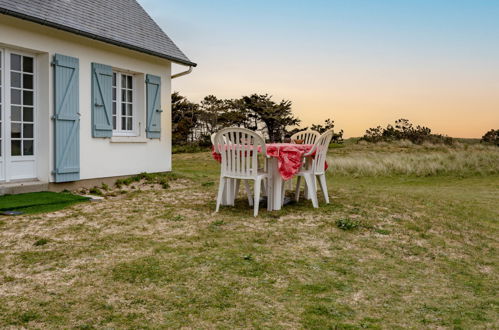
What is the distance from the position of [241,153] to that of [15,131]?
3901 millimetres

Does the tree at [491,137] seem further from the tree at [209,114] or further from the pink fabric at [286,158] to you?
the pink fabric at [286,158]

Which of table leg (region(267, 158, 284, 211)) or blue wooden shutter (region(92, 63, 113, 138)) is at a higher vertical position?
blue wooden shutter (region(92, 63, 113, 138))

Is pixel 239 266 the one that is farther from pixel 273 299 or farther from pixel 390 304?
pixel 390 304

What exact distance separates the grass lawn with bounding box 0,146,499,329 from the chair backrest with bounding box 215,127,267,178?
1.93ft

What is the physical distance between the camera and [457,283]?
3.25 meters

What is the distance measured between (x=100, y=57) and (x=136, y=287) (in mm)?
5998

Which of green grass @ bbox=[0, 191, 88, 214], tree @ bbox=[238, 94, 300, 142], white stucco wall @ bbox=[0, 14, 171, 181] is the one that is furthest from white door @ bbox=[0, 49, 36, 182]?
tree @ bbox=[238, 94, 300, 142]

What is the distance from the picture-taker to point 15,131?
6641mm

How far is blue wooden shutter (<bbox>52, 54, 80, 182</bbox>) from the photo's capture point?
273 inches

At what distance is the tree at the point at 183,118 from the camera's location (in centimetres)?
2403

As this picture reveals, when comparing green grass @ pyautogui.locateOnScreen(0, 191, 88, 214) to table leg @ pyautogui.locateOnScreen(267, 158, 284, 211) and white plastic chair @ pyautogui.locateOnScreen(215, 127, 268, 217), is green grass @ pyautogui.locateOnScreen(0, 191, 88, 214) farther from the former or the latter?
table leg @ pyautogui.locateOnScreen(267, 158, 284, 211)

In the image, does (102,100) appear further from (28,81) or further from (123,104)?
(28,81)

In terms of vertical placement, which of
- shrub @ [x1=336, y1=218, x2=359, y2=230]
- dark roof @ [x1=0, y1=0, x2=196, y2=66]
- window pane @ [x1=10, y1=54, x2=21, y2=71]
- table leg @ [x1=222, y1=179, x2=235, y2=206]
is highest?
dark roof @ [x1=0, y1=0, x2=196, y2=66]

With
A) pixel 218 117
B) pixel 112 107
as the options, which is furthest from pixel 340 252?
pixel 218 117
